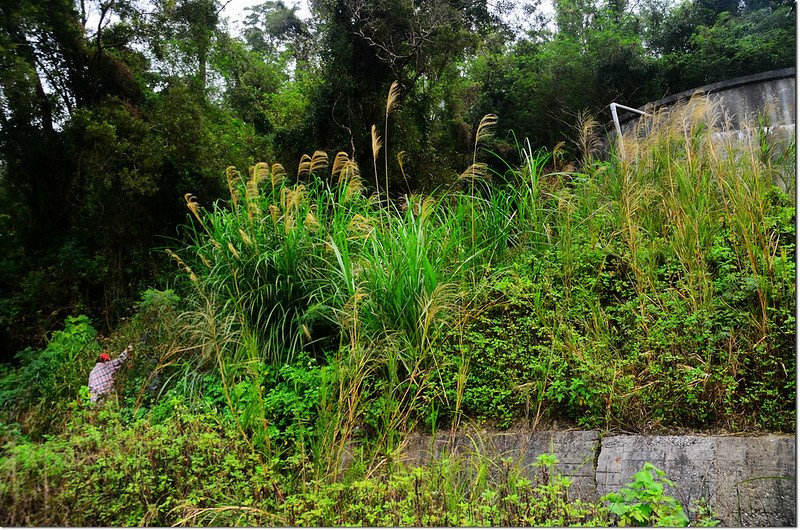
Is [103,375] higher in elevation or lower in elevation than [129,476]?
higher

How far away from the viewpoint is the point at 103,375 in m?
3.74

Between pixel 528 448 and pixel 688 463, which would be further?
pixel 528 448

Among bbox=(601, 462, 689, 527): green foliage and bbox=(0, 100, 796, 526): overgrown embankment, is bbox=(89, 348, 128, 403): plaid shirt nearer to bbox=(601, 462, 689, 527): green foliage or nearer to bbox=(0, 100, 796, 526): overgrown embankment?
bbox=(0, 100, 796, 526): overgrown embankment

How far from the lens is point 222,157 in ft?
22.9

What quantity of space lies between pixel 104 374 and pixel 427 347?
2.37m

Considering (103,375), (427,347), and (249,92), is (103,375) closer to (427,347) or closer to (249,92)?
(427,347)

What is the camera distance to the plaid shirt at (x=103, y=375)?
3564 mm

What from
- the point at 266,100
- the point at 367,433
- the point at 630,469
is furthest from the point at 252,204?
the point at 266,100

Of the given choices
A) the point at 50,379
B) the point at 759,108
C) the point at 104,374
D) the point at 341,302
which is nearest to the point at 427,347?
the point at 341,302

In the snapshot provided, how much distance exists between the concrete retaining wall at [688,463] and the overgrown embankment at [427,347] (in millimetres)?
164

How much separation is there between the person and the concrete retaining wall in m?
2.28

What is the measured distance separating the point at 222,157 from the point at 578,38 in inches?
267

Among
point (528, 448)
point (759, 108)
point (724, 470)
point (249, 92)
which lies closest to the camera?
point (724, 470)

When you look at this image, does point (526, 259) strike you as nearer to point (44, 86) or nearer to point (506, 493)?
point (506, 493)
